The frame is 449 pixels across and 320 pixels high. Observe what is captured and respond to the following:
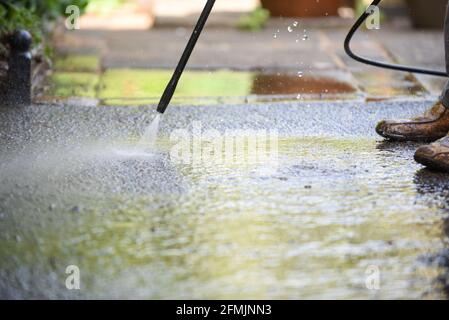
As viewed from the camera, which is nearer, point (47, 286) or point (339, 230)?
point (47, 286)

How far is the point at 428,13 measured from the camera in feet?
26.5

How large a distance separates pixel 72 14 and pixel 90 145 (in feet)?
8.71

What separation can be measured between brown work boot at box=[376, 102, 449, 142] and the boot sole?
0.49 meters

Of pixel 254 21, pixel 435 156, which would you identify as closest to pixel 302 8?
pixel 254 21

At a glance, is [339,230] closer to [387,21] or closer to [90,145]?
[90,145]

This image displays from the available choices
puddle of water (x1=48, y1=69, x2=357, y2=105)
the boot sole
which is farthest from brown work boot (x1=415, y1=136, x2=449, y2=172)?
puddle of water (x1=48, y1=69, x2=357, y2=105)

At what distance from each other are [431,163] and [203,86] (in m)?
2.10

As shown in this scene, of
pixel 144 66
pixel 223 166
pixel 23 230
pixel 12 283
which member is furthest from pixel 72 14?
pixel 12 283

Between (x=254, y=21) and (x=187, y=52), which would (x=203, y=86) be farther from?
(x=254, y=21)

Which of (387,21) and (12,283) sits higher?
(12,283)

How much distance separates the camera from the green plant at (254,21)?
7.99m

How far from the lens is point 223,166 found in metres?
3.93

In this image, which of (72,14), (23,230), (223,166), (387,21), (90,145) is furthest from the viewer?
(387,21)
